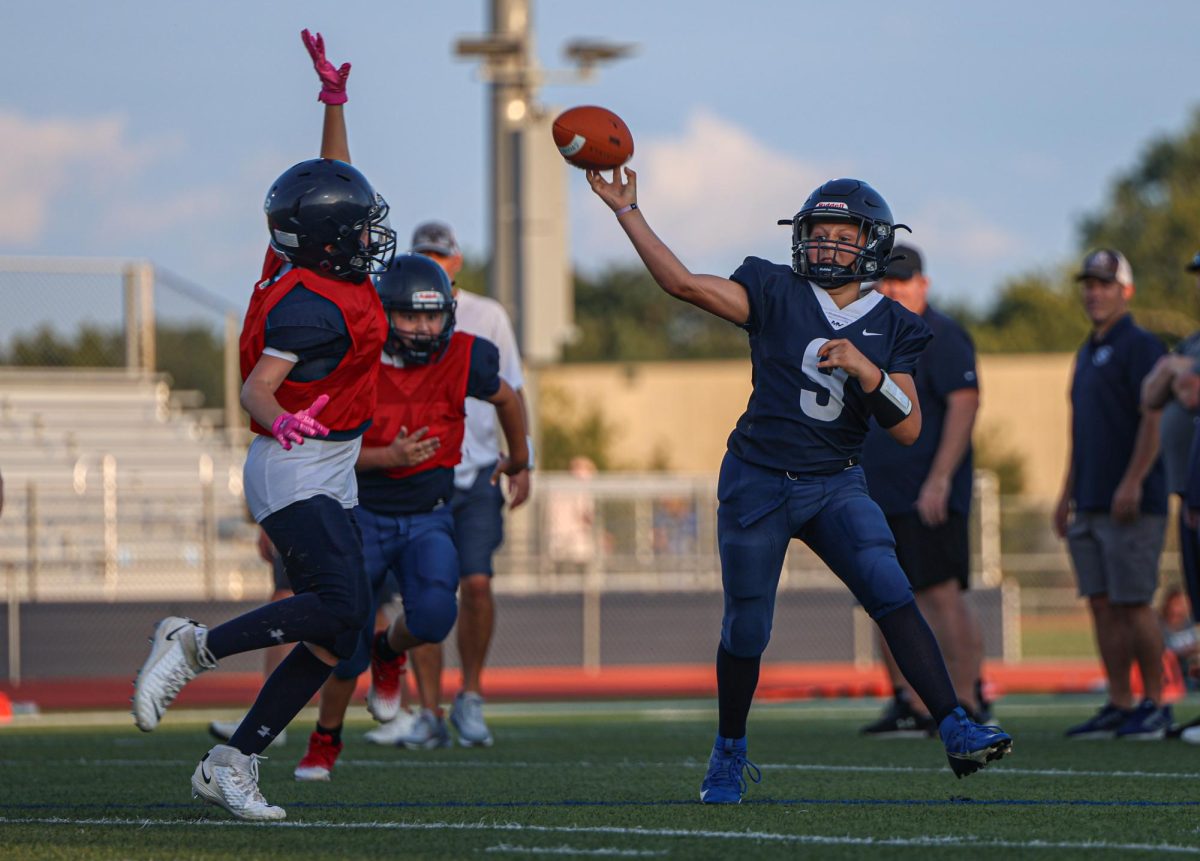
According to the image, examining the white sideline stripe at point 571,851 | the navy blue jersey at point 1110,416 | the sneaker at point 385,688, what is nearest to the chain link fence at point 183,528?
the sneaker at point 385,688

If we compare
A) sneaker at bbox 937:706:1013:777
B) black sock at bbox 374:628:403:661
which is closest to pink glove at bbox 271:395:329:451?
sneaker at bbox 937:706:1013:777

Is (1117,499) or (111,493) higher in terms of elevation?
(1117,499)

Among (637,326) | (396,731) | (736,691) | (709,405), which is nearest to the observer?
(736,691)

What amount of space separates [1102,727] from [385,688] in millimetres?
3414

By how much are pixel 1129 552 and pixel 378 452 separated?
378 centimetres

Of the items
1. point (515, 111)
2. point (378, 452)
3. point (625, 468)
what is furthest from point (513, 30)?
point (625, 468)

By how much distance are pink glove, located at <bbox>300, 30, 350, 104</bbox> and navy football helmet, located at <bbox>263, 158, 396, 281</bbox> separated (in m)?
0.75

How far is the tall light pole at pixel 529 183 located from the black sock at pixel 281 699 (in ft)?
49.4

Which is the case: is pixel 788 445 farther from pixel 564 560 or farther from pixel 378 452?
pixel 564 560

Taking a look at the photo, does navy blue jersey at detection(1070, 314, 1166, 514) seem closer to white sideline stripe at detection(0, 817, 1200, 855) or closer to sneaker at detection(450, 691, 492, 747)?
sneaker at detection(450, 691, 492, 747)

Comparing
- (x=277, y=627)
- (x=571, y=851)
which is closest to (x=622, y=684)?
(x=277, y=627)

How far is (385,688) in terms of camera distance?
7.46 meters

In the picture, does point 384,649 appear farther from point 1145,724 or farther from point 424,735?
point 1145,724

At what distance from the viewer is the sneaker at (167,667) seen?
519 centimetres
